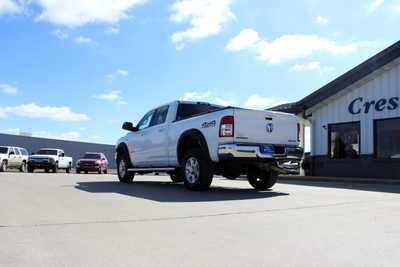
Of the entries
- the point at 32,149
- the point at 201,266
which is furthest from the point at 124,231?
the point at 32,149

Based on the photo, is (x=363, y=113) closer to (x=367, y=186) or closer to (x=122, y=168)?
(x=367, y=186)

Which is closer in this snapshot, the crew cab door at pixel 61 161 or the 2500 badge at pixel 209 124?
A: the 2500 badge at pixel 209 124

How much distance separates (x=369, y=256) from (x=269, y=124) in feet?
20.4

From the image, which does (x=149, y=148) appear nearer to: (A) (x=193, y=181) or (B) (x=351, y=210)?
(A) (x=193, y=181)

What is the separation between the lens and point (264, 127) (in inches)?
444

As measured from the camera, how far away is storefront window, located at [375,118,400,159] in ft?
63.6

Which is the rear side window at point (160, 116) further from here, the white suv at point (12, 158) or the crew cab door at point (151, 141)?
the white suv at point (12, 158)

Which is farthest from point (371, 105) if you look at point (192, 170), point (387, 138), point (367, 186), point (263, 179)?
point (192, 170)

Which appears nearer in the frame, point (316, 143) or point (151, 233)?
point (151, 233)

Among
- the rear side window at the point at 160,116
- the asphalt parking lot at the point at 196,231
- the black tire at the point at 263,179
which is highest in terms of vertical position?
the rear side window at the point at 160,116

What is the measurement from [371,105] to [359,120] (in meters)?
0.78

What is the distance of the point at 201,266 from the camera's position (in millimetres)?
4891

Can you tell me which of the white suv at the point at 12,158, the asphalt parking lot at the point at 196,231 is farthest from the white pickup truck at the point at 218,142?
the white suv at the point at 12,158

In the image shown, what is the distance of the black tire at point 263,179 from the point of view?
12.8 meters
